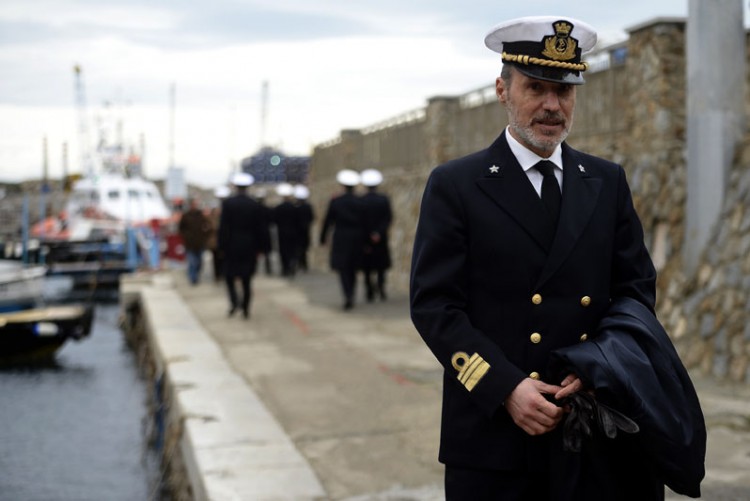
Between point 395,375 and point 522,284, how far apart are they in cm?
590

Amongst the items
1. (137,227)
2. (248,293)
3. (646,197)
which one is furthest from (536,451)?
(137,227)

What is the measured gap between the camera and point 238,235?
42.5 feet

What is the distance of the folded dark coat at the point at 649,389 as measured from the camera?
2498mm

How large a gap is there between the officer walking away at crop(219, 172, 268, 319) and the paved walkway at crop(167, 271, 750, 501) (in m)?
0.58

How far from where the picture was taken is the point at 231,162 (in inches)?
2847

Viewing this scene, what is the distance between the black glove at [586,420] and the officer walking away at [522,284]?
1.5 inches

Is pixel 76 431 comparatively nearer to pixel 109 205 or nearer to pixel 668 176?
pixel 668 176

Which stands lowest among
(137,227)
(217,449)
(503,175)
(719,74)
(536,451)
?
(137,227)

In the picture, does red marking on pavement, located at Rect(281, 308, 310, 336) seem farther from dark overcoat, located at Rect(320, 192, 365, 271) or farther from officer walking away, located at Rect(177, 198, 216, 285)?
officer walking away, located at Rect(177, 198, 216, 285)

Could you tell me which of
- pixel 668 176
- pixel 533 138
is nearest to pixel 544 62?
pixel 533 138

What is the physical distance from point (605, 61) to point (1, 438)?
24.5ft

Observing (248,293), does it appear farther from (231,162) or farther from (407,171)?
(231,162)

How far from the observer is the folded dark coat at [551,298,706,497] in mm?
2498

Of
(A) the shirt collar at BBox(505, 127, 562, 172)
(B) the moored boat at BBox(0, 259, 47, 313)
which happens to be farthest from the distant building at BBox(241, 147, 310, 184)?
(A) the shirt collar at BBox(505, 127, 562, 172)
